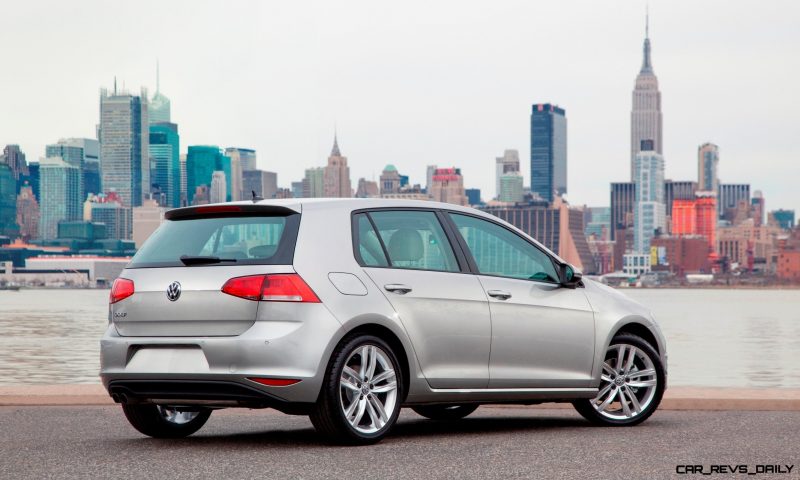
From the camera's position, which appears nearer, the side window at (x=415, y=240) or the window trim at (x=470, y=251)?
the side window at (x=415, y=240)

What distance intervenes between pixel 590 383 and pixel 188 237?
10.4 ft

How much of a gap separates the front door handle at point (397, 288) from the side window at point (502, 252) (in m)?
0.86

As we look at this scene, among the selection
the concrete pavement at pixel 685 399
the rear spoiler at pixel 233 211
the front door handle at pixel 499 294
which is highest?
the rear spoiler at pixel 233 211

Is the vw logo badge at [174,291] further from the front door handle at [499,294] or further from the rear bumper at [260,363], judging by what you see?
the front door handle at [499,294]

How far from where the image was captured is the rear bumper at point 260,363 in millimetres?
7828

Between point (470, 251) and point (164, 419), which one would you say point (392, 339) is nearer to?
point (470, 251)

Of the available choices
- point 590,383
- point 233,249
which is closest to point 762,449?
point 590,383

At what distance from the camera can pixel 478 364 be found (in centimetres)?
899

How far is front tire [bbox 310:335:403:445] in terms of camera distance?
314 inches

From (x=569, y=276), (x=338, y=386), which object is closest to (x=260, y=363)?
(x=338, y=386)

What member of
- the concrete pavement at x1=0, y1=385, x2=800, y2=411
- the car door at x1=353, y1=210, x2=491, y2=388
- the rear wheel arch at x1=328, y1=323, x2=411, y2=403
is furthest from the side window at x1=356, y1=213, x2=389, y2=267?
the concrete pavement at x1=0, y1=385, x2=800, y2=411

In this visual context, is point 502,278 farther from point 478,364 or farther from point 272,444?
point 272,444

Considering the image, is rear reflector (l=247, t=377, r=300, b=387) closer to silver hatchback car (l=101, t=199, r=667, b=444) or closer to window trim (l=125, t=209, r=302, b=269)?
silver hatchback car (l=101, t=199, r=667, b=444)

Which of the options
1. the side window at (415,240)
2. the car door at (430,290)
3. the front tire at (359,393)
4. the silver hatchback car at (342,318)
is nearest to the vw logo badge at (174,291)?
the silver hatchback car at (342,318)
